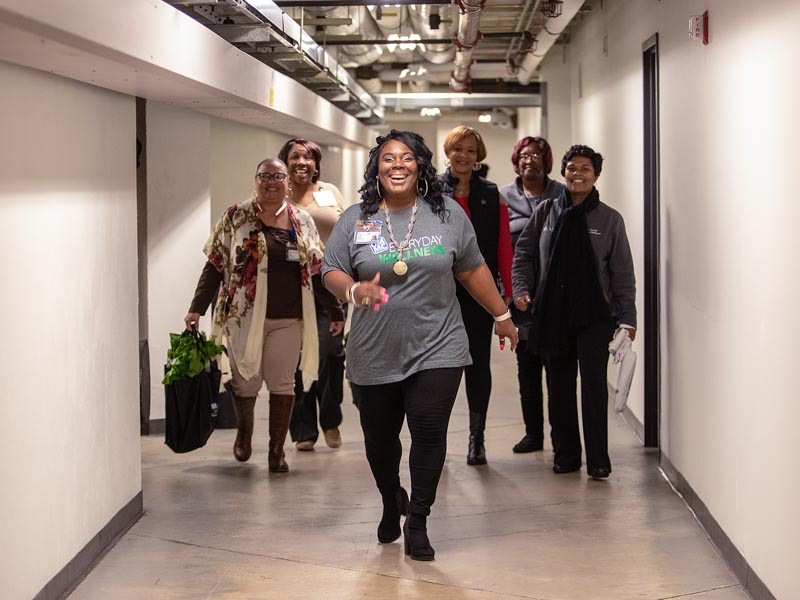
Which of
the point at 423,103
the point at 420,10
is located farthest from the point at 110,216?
the point at 423,103

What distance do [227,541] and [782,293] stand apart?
2.33 metres

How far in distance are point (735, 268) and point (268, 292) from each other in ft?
7.81

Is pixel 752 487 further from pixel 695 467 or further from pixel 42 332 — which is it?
pixel 42 332

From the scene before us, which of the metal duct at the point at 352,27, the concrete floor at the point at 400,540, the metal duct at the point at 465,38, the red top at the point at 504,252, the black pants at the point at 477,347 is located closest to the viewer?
the concrete floor at the point at 400,540

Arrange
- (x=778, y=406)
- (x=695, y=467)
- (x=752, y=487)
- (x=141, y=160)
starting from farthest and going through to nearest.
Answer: (x=141, y=160) → (x=695, y=467) → (x=752, y=487) → (x=778, y=406)

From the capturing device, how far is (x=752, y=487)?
4004 millimetres

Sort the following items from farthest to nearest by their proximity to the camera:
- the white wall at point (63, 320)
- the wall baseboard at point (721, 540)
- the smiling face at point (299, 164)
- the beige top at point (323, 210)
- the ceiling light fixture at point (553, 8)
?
the ceiling light fixture at point (553, 8), the beige top at point (323, 210), the smiling face at point (299, 164), the wall baseboard at point (721, 540), the white wall at point (63, 320)

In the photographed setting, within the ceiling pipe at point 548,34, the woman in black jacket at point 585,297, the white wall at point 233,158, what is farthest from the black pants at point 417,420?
the white wall at point 233,158

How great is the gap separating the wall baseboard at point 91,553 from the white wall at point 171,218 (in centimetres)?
209

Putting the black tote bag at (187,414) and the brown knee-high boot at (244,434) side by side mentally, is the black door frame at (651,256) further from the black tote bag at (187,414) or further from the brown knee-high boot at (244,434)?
the black tote bag at (187,414)

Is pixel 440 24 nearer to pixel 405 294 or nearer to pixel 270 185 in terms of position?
pixel 270 185

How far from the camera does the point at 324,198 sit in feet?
21.7

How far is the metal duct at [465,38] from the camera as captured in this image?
696cm

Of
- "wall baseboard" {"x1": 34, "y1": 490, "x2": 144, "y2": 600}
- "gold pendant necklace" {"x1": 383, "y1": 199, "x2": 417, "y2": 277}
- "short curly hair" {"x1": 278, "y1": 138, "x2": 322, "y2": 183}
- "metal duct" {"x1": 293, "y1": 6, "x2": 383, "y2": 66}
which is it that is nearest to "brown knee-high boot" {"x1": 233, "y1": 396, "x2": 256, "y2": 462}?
"wall baseboard" {"x1": 34, "y1": 490, "x2": 144, "y2": 600}
